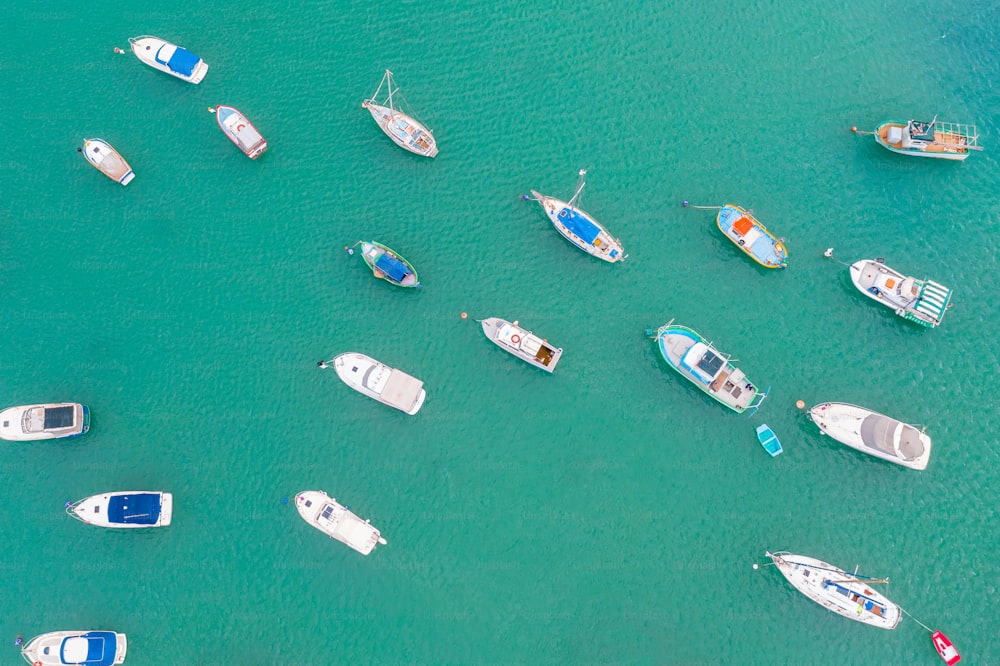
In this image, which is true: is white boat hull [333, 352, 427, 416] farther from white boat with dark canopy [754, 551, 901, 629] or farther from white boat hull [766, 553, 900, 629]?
white boat hull [766, 553, 900, 629]

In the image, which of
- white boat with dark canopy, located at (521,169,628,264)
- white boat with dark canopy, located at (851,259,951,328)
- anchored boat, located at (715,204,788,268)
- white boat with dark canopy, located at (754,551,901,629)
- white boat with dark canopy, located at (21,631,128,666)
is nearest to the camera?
white boat with dark canopy, located at (754,551,901,629)

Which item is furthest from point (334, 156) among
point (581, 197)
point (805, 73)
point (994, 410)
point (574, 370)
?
point (994, 410)

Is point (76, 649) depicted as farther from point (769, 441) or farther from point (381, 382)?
point (769, 441)

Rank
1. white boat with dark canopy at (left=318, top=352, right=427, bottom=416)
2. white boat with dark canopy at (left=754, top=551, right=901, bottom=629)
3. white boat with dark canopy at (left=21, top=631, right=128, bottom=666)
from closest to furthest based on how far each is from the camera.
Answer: white boat with dark canopy at (left=754, top=551, right=901, bottom=629) → white boat with dark canopy at (left=21, top=631, right=128, bottom=666) → white boat with dark canopy at (left=318, top=352, right=427, bottom=416)

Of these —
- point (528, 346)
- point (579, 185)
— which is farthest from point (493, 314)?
point (579, 185)

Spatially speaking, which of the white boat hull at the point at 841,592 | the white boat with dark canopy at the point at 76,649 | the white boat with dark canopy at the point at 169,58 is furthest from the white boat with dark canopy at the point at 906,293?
the white boat with dark canopy at the point at 76,649

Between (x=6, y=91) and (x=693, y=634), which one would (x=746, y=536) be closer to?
(x=693, y=634)

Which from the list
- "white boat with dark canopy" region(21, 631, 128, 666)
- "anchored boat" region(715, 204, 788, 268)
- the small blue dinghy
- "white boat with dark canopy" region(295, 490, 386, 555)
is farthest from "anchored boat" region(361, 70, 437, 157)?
"white boat with dark canopy" region(21, 631, 128, 666)
